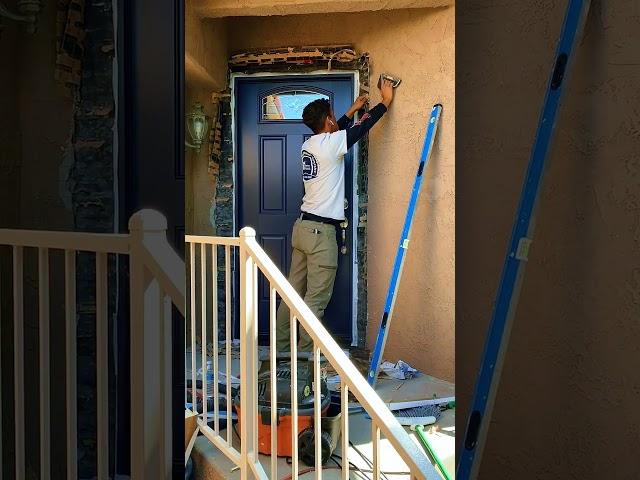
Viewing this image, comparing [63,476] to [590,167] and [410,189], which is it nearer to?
[590,167]

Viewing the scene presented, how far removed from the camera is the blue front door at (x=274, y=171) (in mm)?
3129

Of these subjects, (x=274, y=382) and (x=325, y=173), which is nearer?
(x=274, y=382)

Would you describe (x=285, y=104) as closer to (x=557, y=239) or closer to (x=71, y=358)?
(x=557, y=239)

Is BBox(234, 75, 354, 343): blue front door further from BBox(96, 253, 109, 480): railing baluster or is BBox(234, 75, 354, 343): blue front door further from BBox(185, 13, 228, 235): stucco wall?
BBox(96, 253, 109, 480): railing baluster

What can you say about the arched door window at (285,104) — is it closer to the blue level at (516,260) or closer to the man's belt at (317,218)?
the man's belt at (317,218)

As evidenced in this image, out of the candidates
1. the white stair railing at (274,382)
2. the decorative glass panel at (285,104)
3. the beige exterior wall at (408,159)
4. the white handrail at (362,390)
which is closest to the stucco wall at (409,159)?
the beige exterior wall at (408,159)

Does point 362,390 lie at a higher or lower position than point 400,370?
higher

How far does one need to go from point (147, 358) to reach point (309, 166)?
7.18 feet

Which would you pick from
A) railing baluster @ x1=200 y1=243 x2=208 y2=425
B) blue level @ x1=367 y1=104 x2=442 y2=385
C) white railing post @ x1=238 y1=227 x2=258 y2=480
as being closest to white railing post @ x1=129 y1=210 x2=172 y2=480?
white railing post @ x1=238 y1=227 x2=258 y2=480

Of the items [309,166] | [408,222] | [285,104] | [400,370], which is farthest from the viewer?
[285,104]

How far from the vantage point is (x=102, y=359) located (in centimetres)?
68

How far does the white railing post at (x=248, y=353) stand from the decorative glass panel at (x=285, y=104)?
5.83 feet

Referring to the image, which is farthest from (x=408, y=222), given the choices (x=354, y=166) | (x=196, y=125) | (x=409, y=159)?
(x=196, y=125)

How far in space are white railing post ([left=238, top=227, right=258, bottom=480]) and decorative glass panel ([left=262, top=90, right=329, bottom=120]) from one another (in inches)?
70.0
